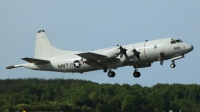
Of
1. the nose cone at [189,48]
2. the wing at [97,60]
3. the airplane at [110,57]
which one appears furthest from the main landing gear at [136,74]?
the nose cone at [189,48]

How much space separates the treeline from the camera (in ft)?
180

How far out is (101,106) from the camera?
67.1 m

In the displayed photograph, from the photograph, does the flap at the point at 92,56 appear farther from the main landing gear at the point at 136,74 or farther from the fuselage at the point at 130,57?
the main landing gear at the point at 136,74

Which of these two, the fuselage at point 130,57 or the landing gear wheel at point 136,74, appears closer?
the fuselage at point 130,57

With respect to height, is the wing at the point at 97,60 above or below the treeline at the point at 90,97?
above

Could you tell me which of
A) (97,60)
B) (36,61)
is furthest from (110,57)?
(36,61)

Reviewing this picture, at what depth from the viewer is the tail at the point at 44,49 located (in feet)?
181

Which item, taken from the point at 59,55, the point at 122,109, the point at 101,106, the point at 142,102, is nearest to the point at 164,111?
the point at 142,102

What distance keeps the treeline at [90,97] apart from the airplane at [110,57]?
8.78 ft

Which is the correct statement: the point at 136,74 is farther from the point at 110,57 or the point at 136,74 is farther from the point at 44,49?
the point at 44,49

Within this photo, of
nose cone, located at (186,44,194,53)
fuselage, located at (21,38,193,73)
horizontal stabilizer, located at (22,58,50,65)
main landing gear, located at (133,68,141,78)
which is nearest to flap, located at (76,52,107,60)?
fuselage, located at (21,38,193,73)

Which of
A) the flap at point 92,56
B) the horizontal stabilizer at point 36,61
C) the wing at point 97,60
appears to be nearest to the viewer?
the flap at point 92,56

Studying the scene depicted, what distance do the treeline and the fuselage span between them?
9.84 ft

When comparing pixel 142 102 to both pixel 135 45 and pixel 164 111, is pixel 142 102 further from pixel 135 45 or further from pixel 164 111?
pixel 135 45
